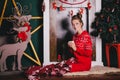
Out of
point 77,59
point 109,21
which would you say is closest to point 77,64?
point 77,59

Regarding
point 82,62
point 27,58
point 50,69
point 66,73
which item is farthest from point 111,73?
point 27,58

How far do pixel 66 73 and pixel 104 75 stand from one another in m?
0.48

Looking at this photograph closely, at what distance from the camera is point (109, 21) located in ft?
10.8

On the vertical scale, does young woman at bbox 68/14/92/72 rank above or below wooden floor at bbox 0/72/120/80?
above

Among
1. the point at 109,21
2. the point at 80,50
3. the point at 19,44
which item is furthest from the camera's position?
the point at 109,21

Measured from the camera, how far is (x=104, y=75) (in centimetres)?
296

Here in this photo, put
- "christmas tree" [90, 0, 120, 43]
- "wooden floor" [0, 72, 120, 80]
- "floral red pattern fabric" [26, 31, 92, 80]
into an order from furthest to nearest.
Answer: "christmas tree" [90, 0, 120, 43] < "floral red pattern fabric" [26, 31, 92, 80] < "wooden floor" [0, 72, 120, 80]

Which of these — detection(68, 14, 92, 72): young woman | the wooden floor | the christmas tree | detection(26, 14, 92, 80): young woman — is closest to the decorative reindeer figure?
the wooden floor

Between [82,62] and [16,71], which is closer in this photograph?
[82,62]

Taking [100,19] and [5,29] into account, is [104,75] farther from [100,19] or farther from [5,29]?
[5,29]

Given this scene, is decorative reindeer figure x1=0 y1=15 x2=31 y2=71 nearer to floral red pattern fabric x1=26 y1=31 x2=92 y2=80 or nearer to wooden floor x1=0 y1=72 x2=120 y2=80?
wooden floor x1=0 y1=72 x2=120 y2=80

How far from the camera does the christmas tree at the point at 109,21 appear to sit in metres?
3.28

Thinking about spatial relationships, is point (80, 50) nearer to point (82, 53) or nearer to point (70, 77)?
point (82, 53)

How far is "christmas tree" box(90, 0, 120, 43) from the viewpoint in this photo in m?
3.28
